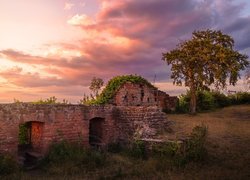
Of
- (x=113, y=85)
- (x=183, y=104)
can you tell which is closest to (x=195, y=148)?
(x=113, y=85)

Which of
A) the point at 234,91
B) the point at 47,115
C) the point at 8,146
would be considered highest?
the point at 234,91

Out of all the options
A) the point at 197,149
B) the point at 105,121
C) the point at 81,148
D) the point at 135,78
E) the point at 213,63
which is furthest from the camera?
the point at 213,63

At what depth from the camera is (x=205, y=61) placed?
28.0 m

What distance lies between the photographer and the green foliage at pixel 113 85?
2247 cm

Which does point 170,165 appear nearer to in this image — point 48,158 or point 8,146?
point 48,158

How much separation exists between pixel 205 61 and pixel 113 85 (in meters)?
8.75

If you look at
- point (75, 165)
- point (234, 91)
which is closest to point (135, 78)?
point (75, 165)

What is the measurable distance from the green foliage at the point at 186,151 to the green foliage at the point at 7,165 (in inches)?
219

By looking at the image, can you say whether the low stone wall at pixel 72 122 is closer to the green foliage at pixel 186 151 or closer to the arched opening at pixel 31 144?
the arched opening at pixel 31 144

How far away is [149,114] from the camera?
56.3ft

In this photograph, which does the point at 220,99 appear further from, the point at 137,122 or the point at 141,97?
the point at 137,122

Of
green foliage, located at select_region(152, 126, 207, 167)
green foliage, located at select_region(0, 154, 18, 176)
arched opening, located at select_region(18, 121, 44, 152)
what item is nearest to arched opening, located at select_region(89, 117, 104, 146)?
arched opening, located at select_region(18, 121, 44, 152)

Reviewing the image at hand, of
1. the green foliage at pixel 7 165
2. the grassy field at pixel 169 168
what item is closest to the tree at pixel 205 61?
the grassy field at pixel 169 168

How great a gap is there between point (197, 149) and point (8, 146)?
289 inches
